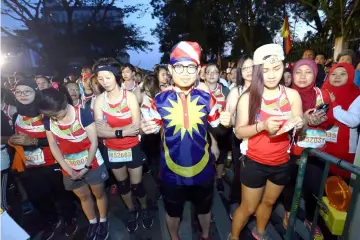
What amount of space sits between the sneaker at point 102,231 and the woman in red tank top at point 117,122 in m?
0.60

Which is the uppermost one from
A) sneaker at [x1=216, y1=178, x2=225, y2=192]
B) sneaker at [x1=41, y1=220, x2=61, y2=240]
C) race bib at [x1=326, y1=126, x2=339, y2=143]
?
race bib at [x1=326, y1=126, x2=339, y2=143]

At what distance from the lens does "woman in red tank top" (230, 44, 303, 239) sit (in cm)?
231

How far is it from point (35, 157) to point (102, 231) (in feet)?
4.29

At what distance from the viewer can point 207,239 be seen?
2.99 m

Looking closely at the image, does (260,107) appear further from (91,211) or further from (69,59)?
(69,59)

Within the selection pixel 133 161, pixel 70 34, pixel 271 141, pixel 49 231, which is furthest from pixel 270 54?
pixel 70 34

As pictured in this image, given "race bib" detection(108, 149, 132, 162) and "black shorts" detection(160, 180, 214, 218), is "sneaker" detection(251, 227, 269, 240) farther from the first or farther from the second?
"race bib" detection(108, 149, 132, 162)

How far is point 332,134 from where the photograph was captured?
3.07 meters

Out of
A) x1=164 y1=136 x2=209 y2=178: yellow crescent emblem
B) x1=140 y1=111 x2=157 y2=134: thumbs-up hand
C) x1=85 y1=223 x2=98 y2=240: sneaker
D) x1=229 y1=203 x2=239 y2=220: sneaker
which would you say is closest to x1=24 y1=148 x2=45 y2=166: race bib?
x1=85 y1=223 x2=98 y2=240: sneaker

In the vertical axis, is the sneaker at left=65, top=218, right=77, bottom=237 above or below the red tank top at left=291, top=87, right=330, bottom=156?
below

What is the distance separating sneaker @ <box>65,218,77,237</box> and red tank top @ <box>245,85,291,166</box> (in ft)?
8.92

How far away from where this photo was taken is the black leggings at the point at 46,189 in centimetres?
322

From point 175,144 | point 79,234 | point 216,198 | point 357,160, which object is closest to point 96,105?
point 175,144

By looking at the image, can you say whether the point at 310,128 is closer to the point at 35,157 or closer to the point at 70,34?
the point at 35,157
